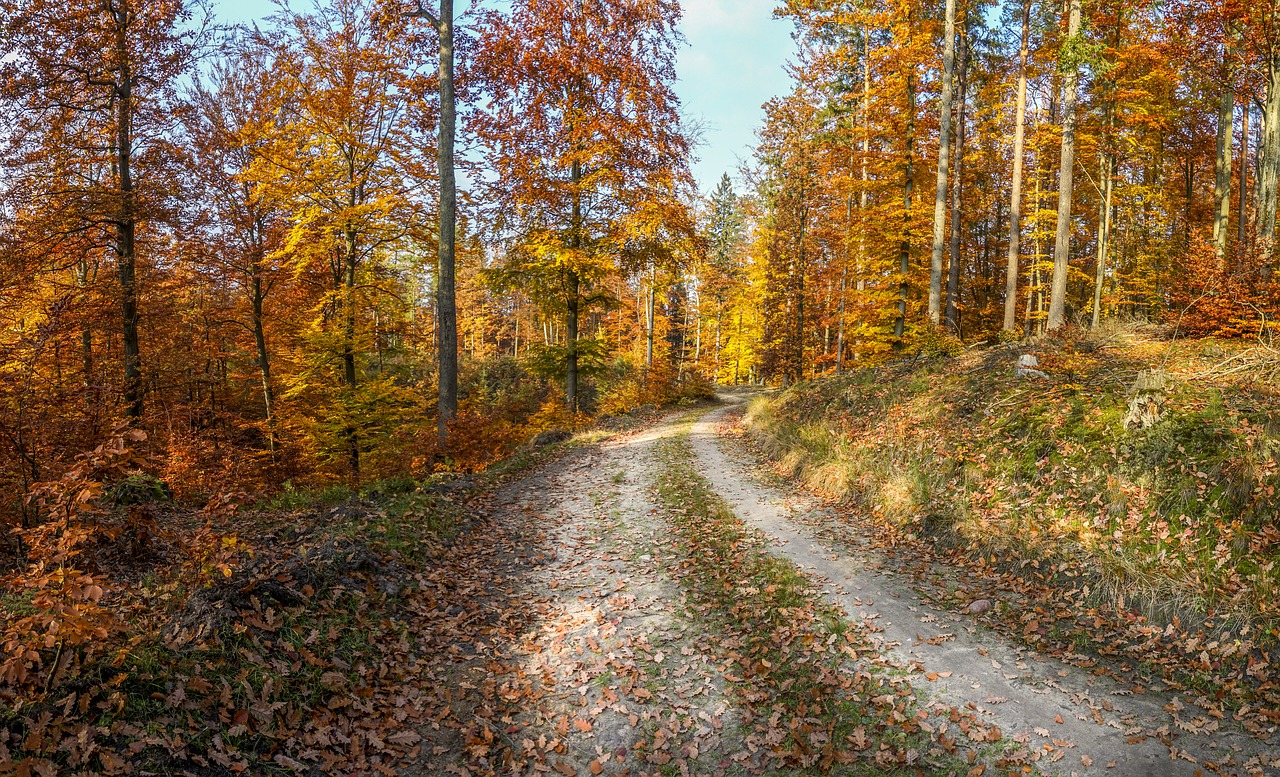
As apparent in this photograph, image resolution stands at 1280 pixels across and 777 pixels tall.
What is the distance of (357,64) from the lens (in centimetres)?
1445

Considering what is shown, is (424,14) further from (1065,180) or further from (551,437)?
(1065,180)

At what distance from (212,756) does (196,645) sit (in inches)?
38.9

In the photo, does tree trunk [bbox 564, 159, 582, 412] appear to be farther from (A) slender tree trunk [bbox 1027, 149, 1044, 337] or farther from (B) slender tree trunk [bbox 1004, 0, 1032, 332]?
(A) slender tree trunk [bbox 1027, 149, 1044, 337]

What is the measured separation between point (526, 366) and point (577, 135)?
25.1 feet

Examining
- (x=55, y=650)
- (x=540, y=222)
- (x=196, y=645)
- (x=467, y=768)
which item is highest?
(x=540, y=222)

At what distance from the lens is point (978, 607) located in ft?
20.4

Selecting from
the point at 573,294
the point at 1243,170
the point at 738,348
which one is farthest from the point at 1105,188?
the point at 738,348

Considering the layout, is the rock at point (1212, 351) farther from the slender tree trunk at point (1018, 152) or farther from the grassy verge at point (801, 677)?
the slender tree trunk at point (1018, 152)

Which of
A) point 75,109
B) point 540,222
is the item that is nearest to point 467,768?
point 75,109

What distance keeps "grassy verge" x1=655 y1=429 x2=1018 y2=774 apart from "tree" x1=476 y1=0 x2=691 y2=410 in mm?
11836

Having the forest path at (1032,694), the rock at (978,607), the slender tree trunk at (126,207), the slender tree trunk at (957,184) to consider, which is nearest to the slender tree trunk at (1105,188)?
the slender tree trunk at (957,184)

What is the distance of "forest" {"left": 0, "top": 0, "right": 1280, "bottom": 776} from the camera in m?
4.39

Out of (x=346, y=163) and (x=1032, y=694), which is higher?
(x=346, y=163)

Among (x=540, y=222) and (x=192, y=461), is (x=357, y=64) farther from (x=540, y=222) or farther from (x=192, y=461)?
(x=192, y=461)
